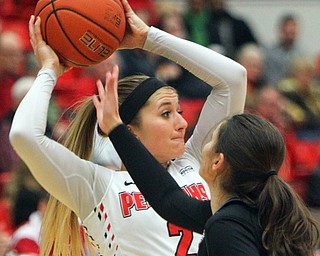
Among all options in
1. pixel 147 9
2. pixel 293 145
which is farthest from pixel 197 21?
pixel 293 145

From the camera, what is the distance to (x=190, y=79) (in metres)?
7.67

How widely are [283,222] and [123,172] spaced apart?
104 centimetres

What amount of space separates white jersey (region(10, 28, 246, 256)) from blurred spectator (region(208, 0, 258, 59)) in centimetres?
518

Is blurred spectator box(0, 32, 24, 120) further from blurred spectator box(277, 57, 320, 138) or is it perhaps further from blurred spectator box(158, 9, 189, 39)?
blurred spectator box(277, 57, 320, 138)

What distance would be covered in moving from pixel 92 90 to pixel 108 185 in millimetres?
3634

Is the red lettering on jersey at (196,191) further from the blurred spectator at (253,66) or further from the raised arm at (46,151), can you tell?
the blurred spectator at (253,66)

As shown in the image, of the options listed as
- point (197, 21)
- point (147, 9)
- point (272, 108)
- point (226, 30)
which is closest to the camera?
point (272, 108)

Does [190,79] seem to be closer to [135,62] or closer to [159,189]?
[135,62]

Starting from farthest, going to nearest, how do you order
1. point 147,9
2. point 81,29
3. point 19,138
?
point 147,9
point 81,29
point 19,138

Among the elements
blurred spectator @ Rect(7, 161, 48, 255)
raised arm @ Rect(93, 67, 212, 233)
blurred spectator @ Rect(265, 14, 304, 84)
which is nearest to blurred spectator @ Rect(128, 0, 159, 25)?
blurred spectator @ Rect(265, 14, 304, 84)

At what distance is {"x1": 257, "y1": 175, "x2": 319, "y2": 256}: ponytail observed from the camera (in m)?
2.68

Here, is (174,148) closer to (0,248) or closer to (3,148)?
(0,248)

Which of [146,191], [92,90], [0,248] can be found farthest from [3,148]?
[146,191]

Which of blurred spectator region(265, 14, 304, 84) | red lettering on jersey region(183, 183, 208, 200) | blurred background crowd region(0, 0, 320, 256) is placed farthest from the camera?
blurred spectator region(265, 14, 304, 84)
